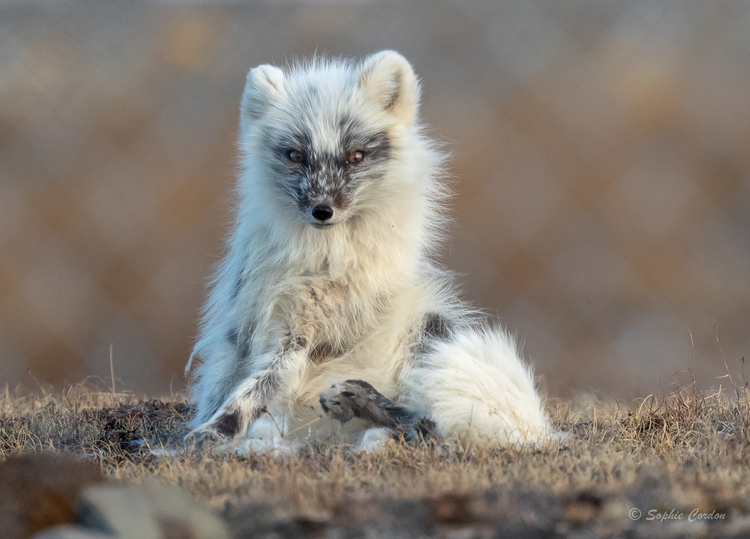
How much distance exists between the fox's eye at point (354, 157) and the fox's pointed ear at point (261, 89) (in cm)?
48

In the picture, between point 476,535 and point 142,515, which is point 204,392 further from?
point 476,535

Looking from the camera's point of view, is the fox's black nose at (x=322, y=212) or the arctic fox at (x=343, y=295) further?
the fox's black nose at (x=322, y=212)

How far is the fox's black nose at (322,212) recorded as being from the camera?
276 cm

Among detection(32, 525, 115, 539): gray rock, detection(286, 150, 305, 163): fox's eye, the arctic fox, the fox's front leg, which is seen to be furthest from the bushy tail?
detection(32, 525, 115, 539): gray rock

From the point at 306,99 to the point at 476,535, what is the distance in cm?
205

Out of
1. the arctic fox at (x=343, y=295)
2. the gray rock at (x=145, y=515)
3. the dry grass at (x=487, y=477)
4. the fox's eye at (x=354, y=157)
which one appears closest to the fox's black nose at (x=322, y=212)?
the arctic fox at (x=343, y=295)

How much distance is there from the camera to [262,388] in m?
2.73

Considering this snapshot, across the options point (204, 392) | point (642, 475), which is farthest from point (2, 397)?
point (642, 475)

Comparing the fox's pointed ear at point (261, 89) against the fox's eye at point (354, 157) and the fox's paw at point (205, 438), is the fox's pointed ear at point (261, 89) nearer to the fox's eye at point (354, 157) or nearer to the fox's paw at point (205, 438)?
the fox's eye at point (354, 157)

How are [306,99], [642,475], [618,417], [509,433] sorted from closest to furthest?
[642,475] → [509,433] → [306,99] → [618,417]

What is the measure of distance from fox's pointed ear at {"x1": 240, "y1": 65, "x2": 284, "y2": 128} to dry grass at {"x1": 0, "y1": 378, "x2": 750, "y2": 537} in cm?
157

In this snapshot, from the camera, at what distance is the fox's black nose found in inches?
109

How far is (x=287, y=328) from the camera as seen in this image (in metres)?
2.89

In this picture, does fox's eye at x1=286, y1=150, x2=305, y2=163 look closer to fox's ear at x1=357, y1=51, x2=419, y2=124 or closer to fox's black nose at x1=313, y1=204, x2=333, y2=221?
fox's black nose at x1=313, y1=204, x2=333, y2=221
